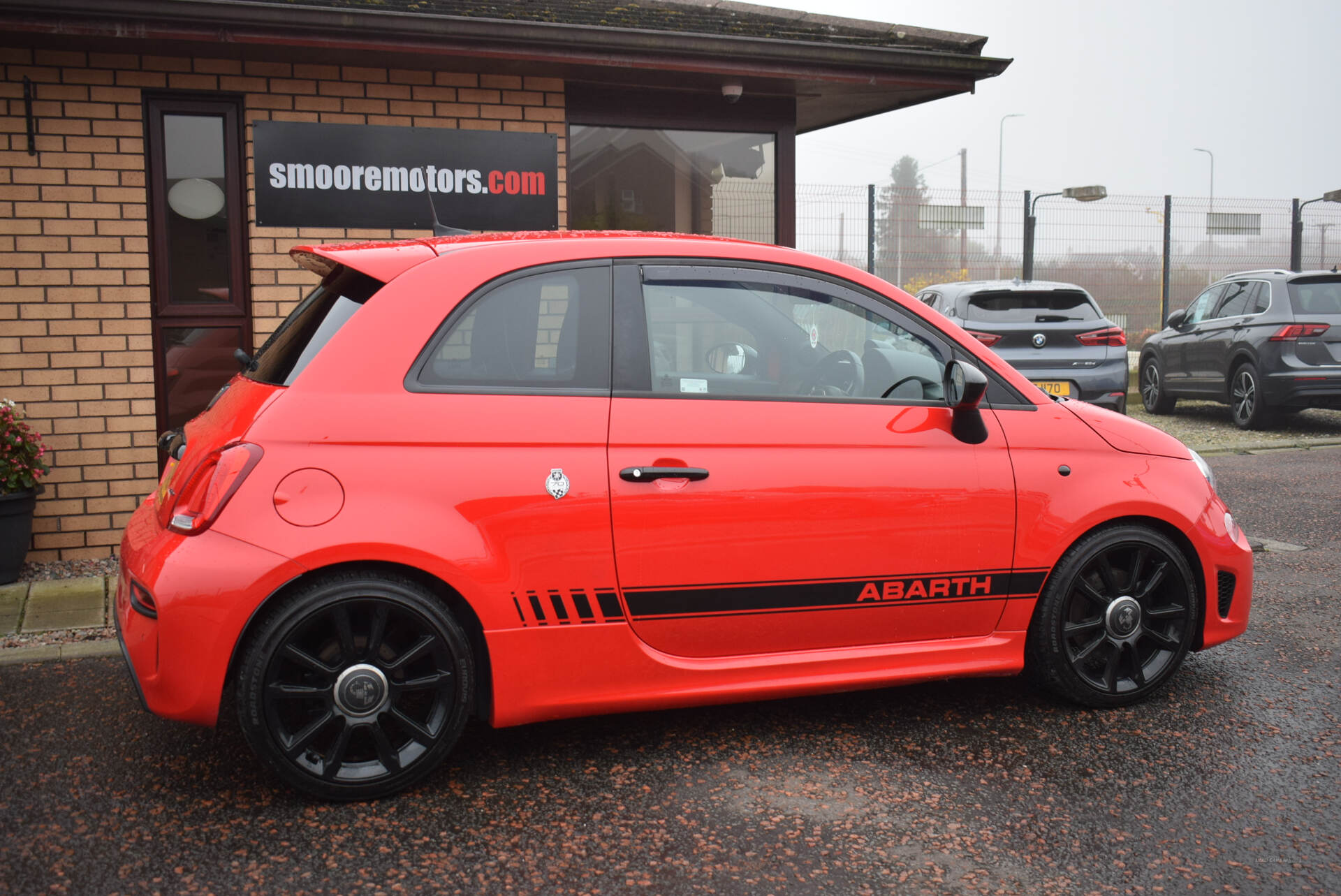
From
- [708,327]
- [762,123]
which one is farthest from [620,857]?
[762,123]

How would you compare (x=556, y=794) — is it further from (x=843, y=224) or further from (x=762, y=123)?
(x=843, y=224)

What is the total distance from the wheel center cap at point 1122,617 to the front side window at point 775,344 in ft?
3.26

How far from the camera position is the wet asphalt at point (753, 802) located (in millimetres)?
2840

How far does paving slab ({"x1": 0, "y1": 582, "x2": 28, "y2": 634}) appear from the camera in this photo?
514 centimetres

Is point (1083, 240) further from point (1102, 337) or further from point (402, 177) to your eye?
point (402, 177)

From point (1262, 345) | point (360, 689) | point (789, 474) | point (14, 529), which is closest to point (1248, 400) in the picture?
point (1262, 345)

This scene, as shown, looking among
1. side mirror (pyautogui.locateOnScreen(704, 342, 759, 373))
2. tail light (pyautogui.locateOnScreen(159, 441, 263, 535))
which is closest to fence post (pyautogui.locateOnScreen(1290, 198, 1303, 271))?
side mirror (pyautogui.locateOnScreen(704, 342, 759, 373))

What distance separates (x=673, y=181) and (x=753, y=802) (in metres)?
5.26

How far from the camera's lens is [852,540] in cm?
361

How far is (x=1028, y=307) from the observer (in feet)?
32.2

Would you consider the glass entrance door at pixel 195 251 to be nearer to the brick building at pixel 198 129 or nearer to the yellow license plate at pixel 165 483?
the brick building at pixel 198 129

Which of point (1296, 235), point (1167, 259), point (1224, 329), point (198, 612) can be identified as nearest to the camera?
point (198, 612)

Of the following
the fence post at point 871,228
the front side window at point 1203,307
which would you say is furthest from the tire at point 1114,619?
the front side window at point 1203,307

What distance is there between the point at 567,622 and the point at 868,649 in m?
1.05
